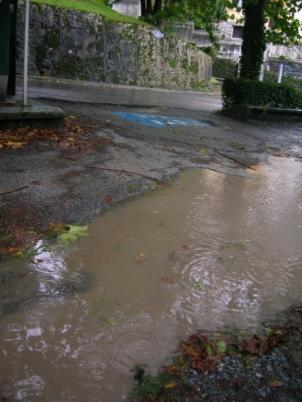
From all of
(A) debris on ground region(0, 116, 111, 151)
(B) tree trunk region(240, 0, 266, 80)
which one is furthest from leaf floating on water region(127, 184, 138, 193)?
(B) tree trunk region(240, 0, 266, 80)

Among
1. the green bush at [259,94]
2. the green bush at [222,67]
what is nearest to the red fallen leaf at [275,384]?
the green bush at [259,94]

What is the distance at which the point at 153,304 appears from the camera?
336 cm

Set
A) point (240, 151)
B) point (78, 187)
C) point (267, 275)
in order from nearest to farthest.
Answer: point (267, 275) → point (78, 187) → point (240, 151)

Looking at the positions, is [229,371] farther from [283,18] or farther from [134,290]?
[283,18]

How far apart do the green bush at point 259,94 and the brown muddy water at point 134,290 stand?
783cm

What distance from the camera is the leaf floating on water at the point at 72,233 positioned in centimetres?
416

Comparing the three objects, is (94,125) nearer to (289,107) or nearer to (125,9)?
(289,107)

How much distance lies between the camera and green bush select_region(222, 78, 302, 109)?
41.9 feet

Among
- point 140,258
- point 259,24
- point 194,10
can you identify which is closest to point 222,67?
point 194,10

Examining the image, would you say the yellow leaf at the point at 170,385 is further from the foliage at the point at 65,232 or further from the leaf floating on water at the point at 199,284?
the foliage at the point at 65,232

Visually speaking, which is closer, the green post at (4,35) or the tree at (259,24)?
the green post at (4,35)

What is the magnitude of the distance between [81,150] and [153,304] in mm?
3966

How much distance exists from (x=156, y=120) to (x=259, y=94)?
3.74m

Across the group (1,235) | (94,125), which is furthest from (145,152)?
(1,235)
